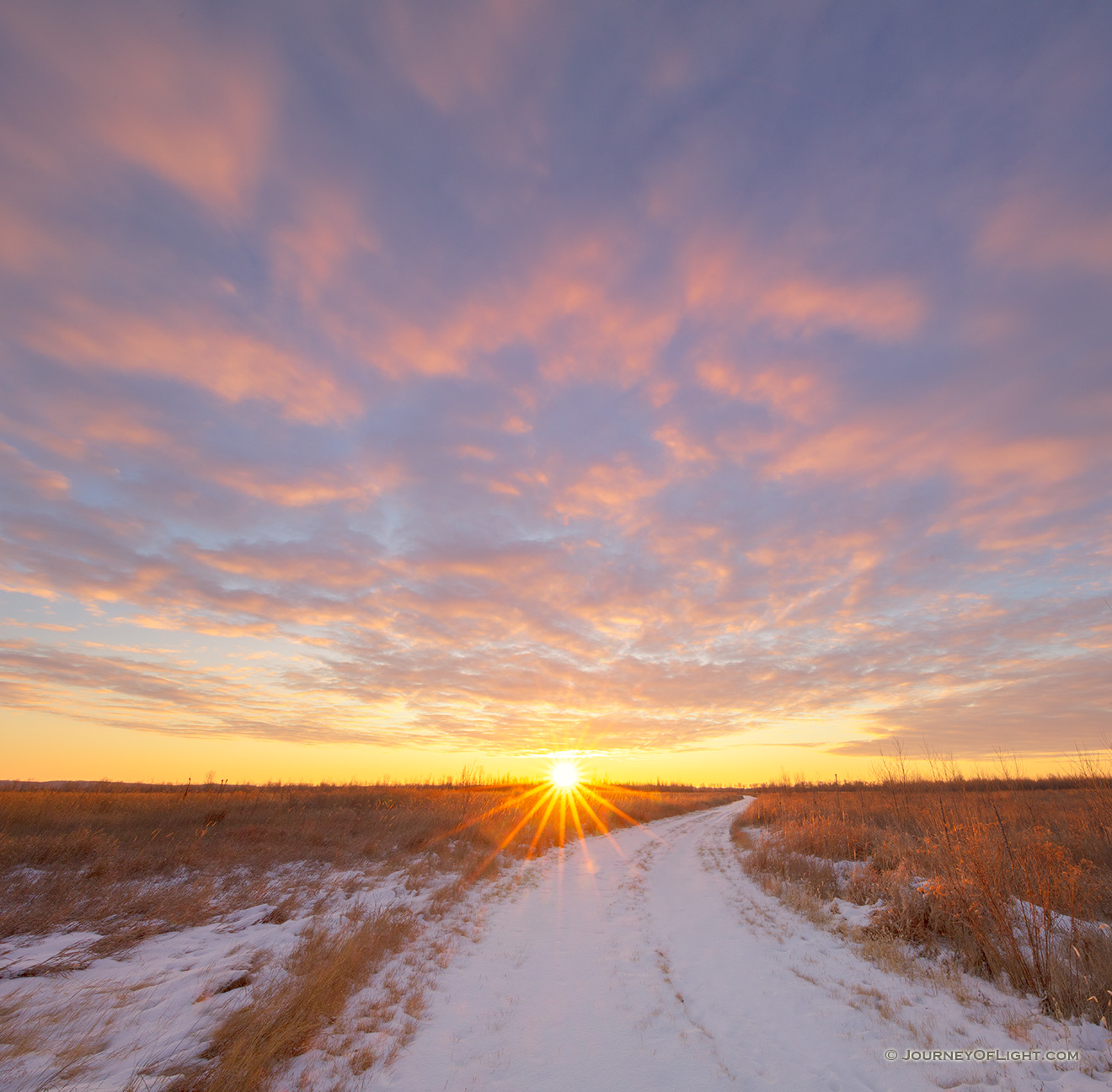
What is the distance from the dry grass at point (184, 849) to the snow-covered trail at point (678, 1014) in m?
5.71

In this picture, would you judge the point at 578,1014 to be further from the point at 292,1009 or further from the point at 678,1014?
the point at 292,1009

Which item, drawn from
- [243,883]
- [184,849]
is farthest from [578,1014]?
[184,849]

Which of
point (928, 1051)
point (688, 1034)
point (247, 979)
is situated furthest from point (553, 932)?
point (928, 1051)

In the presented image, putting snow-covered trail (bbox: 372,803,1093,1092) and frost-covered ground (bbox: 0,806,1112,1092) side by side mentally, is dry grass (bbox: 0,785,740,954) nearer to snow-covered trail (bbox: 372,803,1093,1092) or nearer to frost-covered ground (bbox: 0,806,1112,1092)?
frost-covered ground (bbox: 0,806,1112,1092)

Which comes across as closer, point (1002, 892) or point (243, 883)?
point (1002, 892)

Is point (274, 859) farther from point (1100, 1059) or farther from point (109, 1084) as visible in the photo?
point (1100, 1059)

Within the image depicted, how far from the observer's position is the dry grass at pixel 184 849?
370 inches

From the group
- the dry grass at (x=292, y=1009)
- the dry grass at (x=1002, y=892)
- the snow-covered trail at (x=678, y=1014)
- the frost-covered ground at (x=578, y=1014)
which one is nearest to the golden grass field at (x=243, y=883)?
the dry grass at (x=292, y=1009)

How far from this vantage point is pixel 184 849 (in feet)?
43.6

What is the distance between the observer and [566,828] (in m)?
28.8

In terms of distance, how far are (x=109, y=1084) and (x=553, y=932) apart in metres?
→ 8.05

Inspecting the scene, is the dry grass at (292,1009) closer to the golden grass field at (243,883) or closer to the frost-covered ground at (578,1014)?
the golden grass field at (243,883)

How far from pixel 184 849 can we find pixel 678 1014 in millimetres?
13436

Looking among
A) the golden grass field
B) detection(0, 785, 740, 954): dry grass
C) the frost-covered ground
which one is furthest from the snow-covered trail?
detection(0, 785, 740, 954): dry grass
